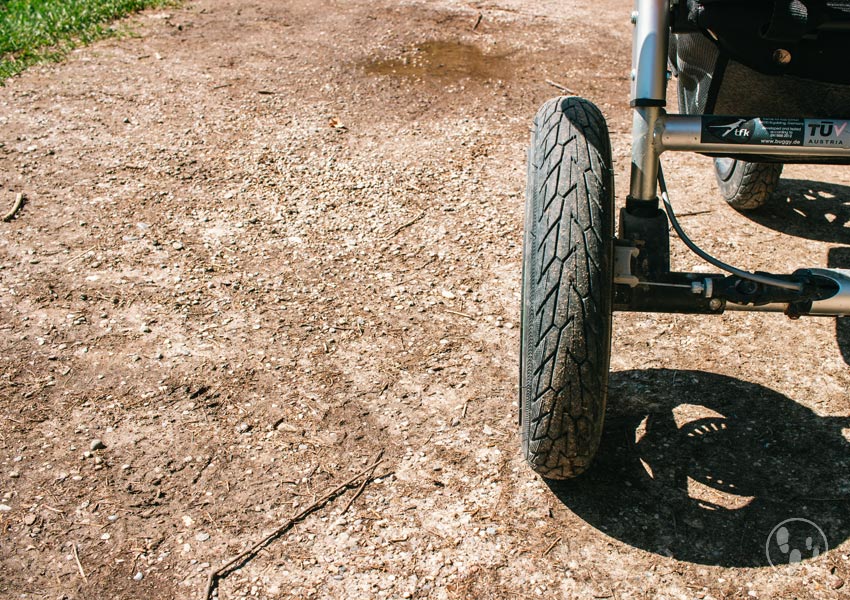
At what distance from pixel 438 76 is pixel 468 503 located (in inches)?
159

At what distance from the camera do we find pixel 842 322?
361 cm

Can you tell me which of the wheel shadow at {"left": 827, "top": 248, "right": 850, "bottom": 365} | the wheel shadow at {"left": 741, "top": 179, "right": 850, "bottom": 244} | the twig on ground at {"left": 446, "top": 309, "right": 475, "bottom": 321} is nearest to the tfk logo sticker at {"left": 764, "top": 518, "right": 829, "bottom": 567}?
the wheel shadow at {"left": 827, "top": 248, "right": 850, "bottom": 365}

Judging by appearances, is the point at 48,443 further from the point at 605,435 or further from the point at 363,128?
the point at 363,128

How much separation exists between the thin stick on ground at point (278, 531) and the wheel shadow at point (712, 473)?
608 mm

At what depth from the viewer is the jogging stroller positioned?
7.58 feet

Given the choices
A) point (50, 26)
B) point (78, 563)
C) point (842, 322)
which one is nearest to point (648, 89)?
point (842, 322)

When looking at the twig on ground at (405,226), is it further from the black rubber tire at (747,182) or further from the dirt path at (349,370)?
the black rubber tire at (747,182)

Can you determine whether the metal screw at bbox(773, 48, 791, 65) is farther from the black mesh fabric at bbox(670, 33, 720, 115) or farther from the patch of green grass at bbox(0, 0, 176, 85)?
the patch of green grass at bbox(0, 0, 176, 85)

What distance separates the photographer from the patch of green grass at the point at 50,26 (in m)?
6.30

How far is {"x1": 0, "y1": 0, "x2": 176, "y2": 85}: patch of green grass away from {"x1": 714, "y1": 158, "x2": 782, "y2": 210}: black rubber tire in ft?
15.7

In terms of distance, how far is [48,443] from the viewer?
2.92 m

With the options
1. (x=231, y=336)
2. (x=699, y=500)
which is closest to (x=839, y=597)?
(x=699, y=500)

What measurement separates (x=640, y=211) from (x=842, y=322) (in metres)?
1.53

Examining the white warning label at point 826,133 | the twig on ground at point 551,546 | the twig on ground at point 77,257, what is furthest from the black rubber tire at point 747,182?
the twig on ground at point 77,257
